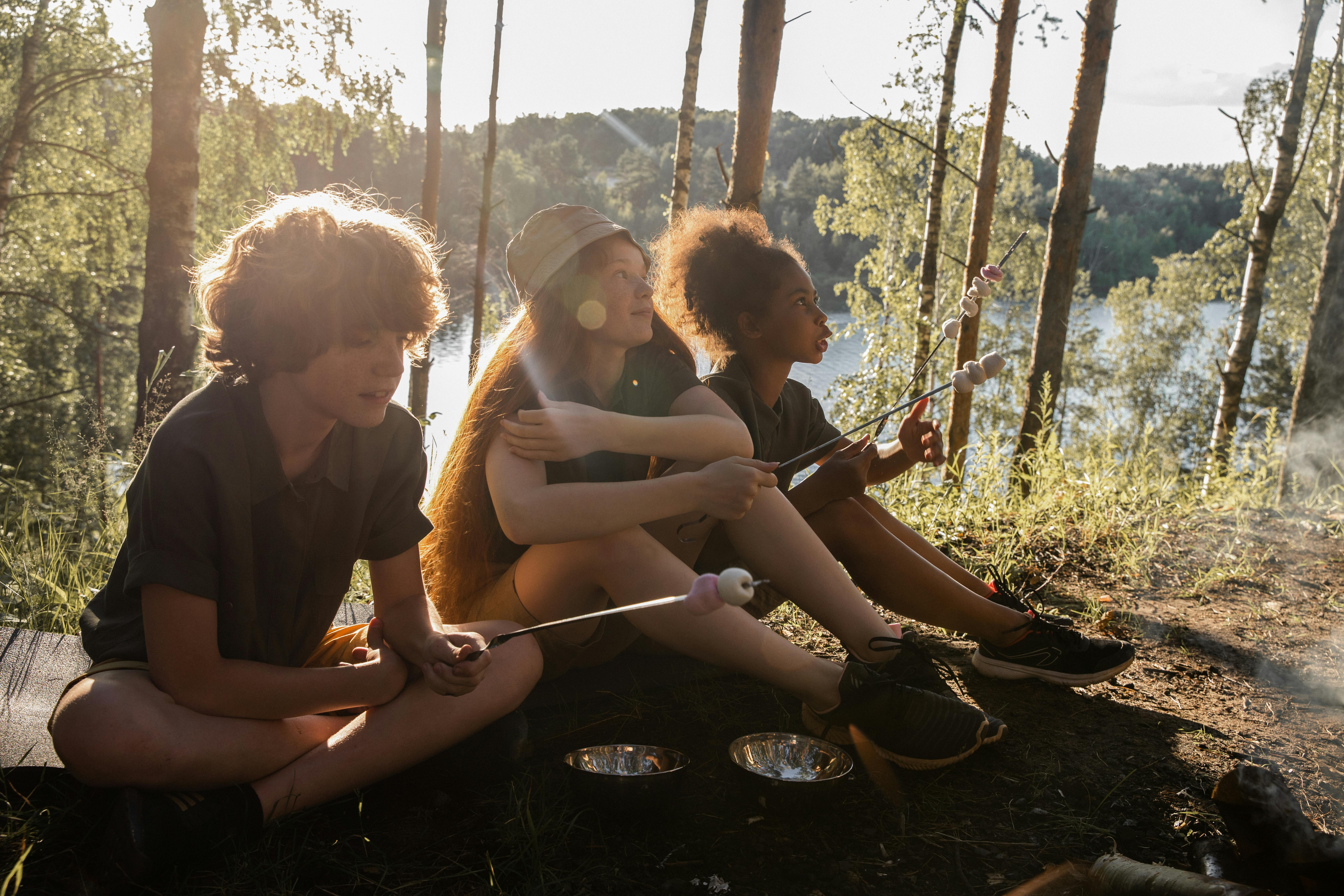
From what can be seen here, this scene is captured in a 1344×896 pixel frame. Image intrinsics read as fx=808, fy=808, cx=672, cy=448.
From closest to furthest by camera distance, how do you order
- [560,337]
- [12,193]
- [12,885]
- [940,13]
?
[12,885] → [560,337] → [940,13] → [12,193]

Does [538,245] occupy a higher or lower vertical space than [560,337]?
higher

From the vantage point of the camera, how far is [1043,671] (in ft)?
7.34

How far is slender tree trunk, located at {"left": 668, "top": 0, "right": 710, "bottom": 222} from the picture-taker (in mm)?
6324

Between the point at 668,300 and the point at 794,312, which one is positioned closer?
the point at 794,312

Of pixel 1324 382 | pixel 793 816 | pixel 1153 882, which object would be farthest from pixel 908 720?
pixel 1324 382

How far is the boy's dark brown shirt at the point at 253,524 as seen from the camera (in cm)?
133

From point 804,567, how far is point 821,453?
76 centimetres

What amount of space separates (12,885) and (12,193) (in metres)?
15.3

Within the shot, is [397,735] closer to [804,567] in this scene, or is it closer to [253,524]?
[253,524]

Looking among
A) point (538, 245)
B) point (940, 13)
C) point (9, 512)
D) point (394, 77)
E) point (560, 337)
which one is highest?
point (940, 13)

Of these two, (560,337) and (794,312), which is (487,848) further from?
(794,312)

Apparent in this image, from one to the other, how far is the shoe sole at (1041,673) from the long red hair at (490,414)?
55.1 inches

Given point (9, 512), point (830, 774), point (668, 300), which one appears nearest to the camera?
point (830, 774)

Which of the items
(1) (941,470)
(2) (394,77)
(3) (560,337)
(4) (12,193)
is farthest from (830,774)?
(4) (12,193)
